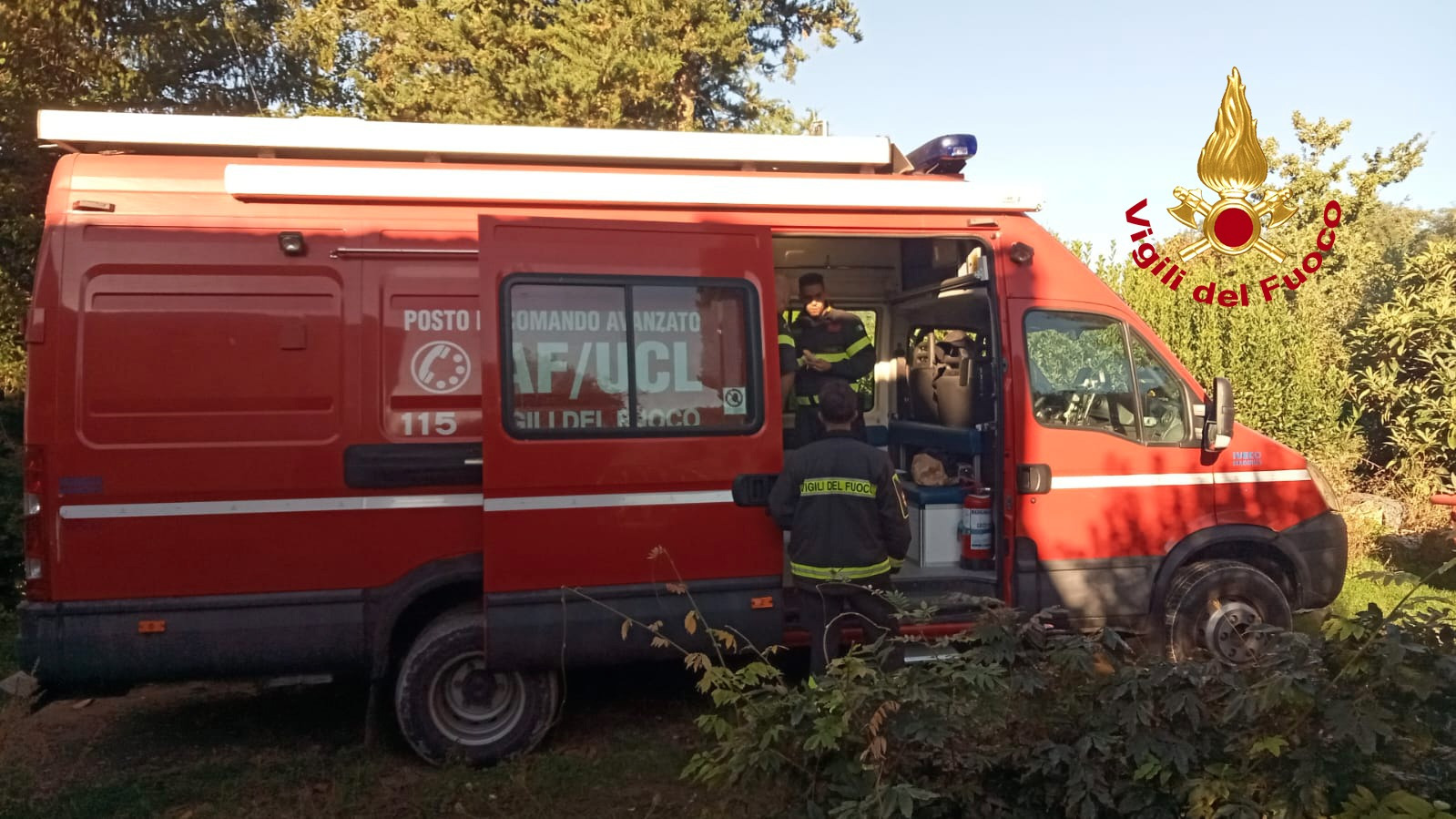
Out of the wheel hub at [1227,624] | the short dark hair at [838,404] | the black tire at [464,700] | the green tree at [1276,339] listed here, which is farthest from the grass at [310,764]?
the green tree at [1276,339]

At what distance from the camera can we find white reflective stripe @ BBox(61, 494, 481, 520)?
4434mm

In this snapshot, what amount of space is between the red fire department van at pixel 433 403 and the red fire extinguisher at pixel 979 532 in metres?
0.28

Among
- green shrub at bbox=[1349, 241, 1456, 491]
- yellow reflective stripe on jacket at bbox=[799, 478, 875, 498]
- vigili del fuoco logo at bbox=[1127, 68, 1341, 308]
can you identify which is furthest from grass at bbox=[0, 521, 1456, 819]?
vigili del fuoco logo at bbox=[1127, 68, 1341, 308]

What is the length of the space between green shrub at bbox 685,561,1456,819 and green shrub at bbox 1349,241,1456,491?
314 inches

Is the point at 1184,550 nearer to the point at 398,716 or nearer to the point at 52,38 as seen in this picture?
the point at 398,716

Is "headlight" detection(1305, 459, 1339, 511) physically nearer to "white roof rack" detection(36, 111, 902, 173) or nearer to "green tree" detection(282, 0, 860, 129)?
"white roof rack" detection(36, 111, 902, 173)

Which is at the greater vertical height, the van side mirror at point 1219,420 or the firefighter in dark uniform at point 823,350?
the firefighter in dark uniform at point 823,350

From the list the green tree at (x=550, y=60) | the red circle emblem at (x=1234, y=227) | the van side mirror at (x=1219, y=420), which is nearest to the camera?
the van side mirror at (x=1219, y=420)

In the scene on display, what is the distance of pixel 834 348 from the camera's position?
6348 mm

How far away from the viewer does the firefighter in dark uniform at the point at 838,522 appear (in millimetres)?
4516

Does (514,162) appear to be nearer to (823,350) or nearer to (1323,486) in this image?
(823,350)

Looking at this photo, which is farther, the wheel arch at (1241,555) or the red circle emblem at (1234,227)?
the red circle emblem at (1234,227)

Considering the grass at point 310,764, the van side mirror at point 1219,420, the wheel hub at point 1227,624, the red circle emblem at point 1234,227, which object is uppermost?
the red circle emblem at point 1234,227

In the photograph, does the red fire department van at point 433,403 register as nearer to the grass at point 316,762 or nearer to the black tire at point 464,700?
A: the black tire at point 464,700
